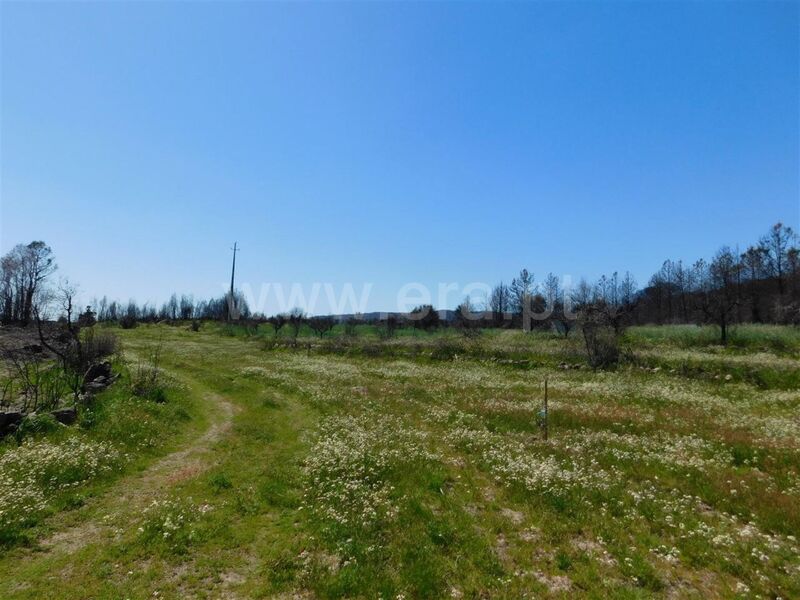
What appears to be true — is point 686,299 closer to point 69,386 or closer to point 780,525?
point 780,525

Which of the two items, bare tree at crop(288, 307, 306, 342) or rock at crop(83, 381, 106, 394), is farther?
bare tree at crop(288, 307, 306, 342)

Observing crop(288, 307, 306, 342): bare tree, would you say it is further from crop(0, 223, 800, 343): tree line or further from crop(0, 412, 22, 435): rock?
crop(0, 412, 22, 435): rock

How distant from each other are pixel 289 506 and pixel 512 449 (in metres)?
8.31

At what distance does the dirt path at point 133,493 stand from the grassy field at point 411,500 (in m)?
0.07

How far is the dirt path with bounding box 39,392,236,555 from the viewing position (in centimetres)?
946

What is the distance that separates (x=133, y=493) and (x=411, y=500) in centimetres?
806

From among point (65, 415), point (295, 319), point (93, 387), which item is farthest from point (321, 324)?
point (65, 415)

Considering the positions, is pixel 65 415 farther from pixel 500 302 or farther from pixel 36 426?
pixel 500 302

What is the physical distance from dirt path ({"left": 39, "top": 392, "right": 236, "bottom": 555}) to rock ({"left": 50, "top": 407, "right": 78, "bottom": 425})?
16.1 feet

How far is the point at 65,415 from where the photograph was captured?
1689 cm

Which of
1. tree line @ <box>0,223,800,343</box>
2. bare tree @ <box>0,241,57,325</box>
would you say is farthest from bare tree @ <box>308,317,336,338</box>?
bare tree @ <box>0,241,57,325</box>

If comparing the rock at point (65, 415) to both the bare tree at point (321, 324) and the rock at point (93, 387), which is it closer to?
the rock at point (93, 387)

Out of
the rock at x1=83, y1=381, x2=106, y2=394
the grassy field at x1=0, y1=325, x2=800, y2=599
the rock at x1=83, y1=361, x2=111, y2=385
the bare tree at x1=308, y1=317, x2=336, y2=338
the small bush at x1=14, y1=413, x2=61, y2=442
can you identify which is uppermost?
the bare tree at x1=308, y1=317, x2=336, y2=338

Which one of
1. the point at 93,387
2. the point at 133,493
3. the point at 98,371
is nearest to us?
the point at 133,493
